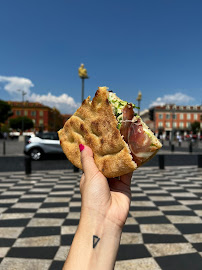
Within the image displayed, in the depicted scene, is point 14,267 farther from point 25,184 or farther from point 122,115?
point 25,184

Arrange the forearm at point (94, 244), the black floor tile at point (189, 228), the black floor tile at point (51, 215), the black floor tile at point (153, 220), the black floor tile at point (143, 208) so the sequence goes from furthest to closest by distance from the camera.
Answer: the black floor tile at point (143, 208) < the black floor tile at point (51, 215) < the black floor tile at point (153, 220) < the black floor tile at point (189, 228) < the forearm at point (94, 244)

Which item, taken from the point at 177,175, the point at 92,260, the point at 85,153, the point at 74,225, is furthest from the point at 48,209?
the point at 177,175

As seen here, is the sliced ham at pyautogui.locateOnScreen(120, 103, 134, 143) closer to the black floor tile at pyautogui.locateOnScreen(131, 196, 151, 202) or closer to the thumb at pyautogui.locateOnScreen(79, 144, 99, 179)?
the thumb at pyautogui.locateOnScreen(79, 144, 99, 179)

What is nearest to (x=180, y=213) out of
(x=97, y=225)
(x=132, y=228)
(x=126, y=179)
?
(x=132, y=228)

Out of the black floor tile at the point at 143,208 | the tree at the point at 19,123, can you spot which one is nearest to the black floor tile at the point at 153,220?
the black floor tile at the point at 143,208

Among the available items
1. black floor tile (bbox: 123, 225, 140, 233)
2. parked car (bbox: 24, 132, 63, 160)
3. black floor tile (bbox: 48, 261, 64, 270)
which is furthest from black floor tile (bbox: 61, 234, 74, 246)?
parked car (bbox: 24, 132, 63, 160)

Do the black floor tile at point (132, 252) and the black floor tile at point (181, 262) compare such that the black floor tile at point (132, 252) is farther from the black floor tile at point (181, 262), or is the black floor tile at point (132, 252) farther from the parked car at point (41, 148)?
the parked car at point (41, 148)
